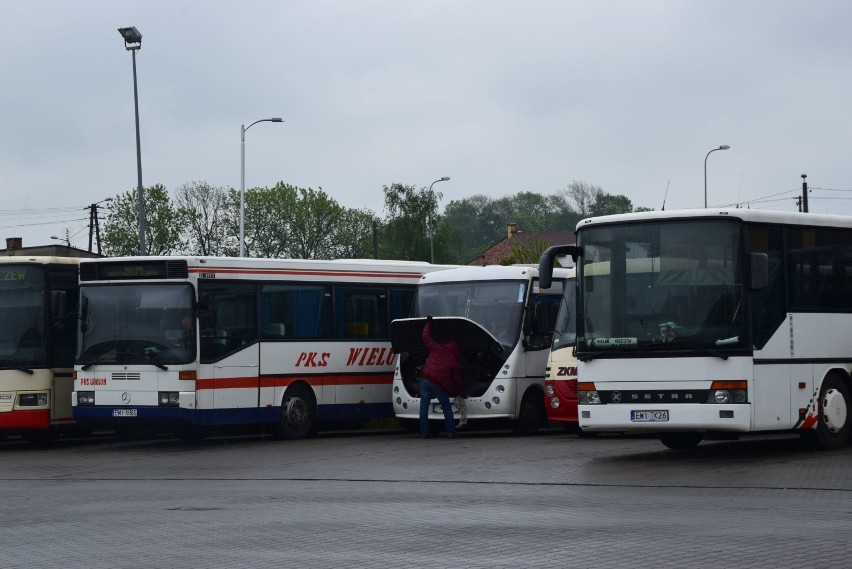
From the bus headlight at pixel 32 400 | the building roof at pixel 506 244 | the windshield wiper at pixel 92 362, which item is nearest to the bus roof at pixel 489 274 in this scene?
the windshield wiper at pixel 92 362

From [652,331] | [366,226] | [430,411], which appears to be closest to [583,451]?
[652,331]

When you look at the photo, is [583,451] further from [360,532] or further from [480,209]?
[480,209]

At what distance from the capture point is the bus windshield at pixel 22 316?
74.3 ft

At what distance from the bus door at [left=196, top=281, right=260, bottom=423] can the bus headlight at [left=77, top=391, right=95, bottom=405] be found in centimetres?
170

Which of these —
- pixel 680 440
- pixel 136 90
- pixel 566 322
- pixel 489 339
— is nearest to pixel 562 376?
pixel 566 322

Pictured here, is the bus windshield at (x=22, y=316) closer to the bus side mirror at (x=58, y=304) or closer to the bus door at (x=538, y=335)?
the bus side mirror at (x=58, y=304)

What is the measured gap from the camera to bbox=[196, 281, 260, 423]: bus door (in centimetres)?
2236

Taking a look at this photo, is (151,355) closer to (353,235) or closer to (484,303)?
(484,303)

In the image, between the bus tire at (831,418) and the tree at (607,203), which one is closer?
the bus tire at (831,418)

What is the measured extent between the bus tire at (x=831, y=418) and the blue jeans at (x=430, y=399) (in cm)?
678

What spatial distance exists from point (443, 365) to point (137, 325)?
16.0 ft

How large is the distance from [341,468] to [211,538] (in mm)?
7026

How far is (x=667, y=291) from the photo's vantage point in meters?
16.7

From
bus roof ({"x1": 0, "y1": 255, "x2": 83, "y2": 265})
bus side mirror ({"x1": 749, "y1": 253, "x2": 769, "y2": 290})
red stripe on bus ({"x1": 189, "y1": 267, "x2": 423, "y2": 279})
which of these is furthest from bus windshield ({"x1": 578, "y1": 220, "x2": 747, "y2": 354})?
bus roof ({"x1": 0, "y1": 255, "x2": 83, "y2": 265})
